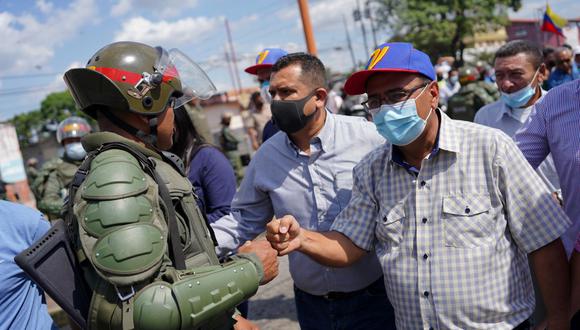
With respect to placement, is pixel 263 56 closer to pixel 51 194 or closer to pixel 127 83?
pixel 127 83

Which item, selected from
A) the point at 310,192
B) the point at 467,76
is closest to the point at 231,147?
the point at 467,76

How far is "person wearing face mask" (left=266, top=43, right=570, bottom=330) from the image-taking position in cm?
194

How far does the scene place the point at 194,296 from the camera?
1.64 m

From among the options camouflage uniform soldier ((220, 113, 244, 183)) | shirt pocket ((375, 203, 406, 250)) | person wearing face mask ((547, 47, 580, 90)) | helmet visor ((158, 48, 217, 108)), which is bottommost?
camouflage uniform soldier ((220, 113, 244, 183))

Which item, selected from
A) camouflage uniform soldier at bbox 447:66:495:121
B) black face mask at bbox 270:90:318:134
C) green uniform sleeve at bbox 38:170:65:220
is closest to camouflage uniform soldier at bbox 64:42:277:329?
black face mask at bbox 270:90:318:134

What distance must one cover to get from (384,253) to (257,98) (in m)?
7.93

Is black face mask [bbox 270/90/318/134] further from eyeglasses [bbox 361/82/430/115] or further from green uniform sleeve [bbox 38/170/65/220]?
green uniform sleeve [bbox 38/170/65/220]

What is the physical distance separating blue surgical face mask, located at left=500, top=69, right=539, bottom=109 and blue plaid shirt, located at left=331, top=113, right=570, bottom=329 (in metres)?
1.93

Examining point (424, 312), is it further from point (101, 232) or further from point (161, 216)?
point (101, 232)

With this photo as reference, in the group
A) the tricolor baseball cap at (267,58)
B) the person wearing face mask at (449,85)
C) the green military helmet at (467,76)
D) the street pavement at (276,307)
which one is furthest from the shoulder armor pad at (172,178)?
the person wearing face mask at (449,85)

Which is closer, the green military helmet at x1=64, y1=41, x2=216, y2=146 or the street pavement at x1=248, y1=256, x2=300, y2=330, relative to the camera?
the green military helmet at x1=64, y1=41, x2=216, y2=146

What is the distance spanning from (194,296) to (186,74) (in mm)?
1171

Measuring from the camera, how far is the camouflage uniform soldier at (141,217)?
1.56 m

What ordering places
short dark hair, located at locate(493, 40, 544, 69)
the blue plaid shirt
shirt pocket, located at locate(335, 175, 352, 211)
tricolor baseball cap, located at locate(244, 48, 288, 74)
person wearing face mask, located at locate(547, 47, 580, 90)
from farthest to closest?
1. person wearing face mask, located at locate(547, 47, 580, 90)
2. tricolor baseball cap, located at locate(244, 48, 288, 74)
3. short dark hair, located at locate(493, 40, 544, 69)
4. shirt pocket, located at locate(335, 175, 352, 211)
5. the blue plaid shirt
